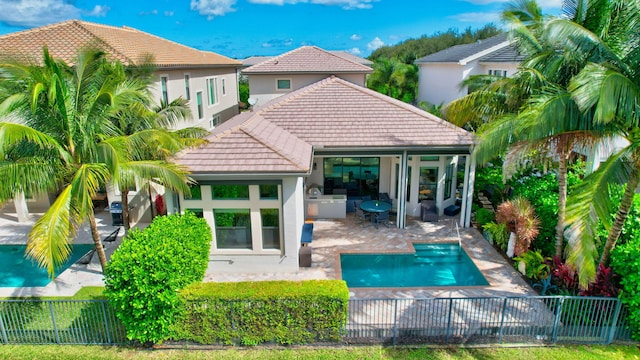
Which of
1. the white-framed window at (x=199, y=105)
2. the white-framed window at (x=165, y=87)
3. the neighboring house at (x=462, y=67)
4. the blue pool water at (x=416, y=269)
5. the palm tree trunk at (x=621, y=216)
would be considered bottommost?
the blue pool water at (x=416, y=269)

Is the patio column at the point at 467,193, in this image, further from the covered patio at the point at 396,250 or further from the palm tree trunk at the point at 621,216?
the palm tree trunk at the point at 621,216

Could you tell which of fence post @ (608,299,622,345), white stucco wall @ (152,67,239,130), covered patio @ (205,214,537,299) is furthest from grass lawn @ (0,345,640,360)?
white stucco wall @ (152,67,239,130)

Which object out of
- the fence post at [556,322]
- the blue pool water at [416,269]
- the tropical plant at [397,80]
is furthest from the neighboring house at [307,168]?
the tropical plant at [397,80]

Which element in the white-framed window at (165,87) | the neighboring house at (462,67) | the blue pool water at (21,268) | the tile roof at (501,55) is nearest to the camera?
the blue pool water at (21,268)

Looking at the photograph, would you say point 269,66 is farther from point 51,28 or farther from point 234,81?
point 51,28

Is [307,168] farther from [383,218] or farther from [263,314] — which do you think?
[383,218]

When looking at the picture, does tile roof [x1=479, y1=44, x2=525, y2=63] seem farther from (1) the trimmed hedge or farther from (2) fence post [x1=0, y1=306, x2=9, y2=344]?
(2) fence post [x1=0, y1=306, x2=9, y2=344]
